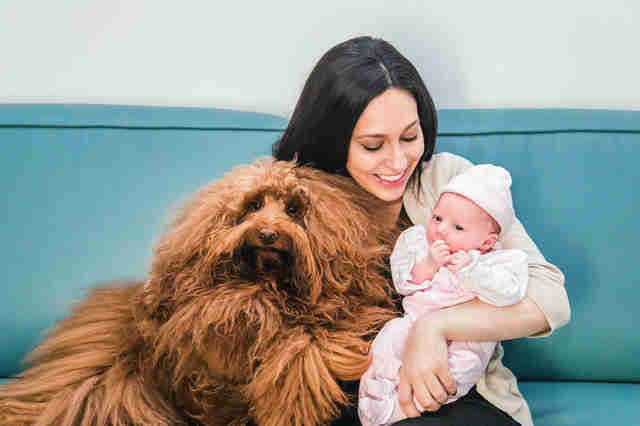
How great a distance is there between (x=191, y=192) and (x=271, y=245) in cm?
37

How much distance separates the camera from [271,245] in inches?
32.6

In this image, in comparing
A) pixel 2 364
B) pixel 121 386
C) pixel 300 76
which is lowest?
pixel 2 364

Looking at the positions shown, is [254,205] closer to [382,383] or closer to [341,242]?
[341,242]

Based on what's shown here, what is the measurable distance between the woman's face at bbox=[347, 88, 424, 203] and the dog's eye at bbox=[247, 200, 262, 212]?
0.77ft

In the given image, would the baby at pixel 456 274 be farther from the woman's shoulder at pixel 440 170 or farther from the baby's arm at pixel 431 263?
the woman's shoulder at pixel 440 170

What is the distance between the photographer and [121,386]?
2.84 feet

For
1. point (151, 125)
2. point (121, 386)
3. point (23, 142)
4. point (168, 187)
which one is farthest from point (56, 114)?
point (121, 386)

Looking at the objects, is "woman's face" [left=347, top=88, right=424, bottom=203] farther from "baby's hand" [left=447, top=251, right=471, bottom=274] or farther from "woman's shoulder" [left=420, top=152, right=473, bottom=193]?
"baby's hand" [left=447, top=251, right=471, bottom=274]

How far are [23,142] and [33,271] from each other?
29 cm

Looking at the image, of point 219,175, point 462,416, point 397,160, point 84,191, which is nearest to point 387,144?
point 397,160

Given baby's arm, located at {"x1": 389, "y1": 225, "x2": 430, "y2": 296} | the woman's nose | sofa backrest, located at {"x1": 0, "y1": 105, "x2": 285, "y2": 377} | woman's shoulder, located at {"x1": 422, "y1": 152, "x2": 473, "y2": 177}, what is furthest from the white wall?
baby's arm, located at {"x1": 389, "y1": 225, "x2": 430, "y2": 296}

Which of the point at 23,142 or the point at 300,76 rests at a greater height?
the point at 300,76

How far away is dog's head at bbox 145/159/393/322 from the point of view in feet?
2.78

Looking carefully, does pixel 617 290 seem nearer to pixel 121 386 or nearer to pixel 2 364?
pixel 121 386
